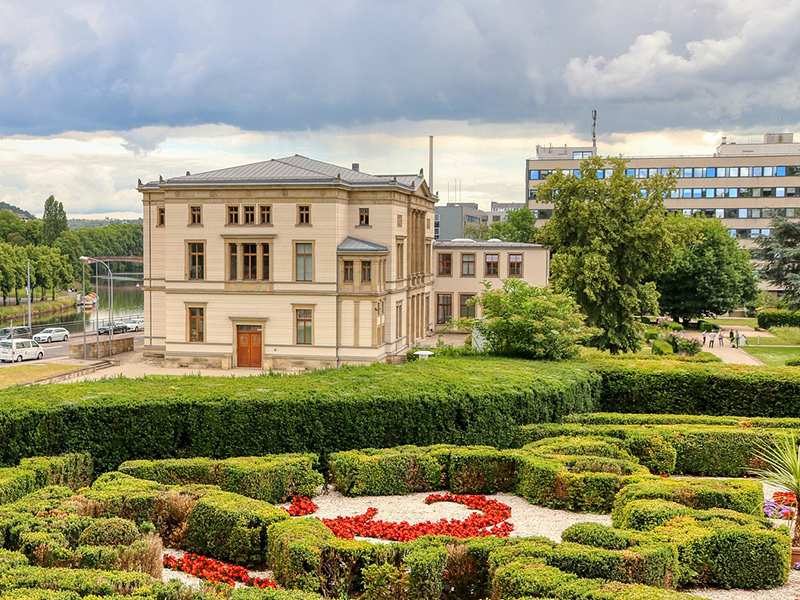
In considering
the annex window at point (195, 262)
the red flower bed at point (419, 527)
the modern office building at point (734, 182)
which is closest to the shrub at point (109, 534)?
the red flower bed at point (419, 527)

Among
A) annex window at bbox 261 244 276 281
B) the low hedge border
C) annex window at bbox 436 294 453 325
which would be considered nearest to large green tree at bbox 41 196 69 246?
annex window at bbox 436 294 453 325

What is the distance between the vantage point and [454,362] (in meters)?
24.0

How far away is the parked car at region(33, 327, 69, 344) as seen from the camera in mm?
68125

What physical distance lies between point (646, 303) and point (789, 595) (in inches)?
1313

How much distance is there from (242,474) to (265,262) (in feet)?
108

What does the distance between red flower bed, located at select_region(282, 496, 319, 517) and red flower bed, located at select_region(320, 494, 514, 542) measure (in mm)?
907

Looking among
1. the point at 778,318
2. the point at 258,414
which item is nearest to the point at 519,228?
the point at 778,318

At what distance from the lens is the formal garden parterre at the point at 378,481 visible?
34.5 feet

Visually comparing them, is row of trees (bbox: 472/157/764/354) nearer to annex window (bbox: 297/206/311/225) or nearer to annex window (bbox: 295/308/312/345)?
annex window (bbox: 297/206/311/225)

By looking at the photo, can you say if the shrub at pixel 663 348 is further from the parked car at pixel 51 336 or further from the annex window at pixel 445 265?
the parked car at pixel 51 336

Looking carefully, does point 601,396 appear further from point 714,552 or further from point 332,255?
point 332,255

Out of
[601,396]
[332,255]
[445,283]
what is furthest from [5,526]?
[445,283]

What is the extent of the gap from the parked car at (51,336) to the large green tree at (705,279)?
2017 inches

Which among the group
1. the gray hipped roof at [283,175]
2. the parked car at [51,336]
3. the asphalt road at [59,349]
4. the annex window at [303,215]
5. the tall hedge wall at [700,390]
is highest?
the gray hipped roof at [283,175]
